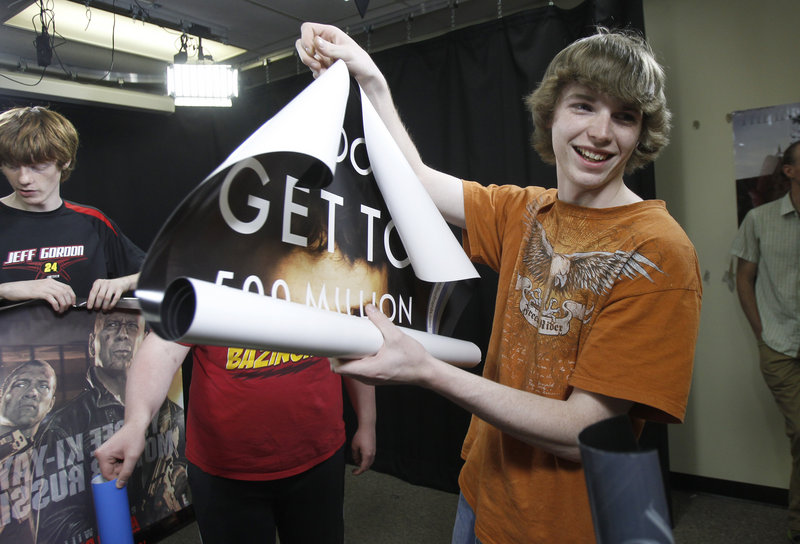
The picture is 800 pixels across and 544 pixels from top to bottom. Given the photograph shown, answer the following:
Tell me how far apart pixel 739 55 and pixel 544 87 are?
8.06 ft

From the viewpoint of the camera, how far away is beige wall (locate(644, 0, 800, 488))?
280cm

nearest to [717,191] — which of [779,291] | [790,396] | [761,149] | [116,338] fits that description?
[761,149]

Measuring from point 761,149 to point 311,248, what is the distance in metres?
2.99

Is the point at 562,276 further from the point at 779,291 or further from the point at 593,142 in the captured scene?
the point at 779,291

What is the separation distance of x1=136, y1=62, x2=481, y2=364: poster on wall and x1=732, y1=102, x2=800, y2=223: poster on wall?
2.62m

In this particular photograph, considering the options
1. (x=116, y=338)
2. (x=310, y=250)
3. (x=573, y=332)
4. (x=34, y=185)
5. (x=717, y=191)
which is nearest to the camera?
(x=310, y=250)

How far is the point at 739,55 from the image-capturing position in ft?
9.25

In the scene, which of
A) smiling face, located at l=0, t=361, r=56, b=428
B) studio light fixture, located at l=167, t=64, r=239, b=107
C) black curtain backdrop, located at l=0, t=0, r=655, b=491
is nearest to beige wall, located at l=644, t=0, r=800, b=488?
black curtain backdrop, located at l=0, t=0, r=655, b=491

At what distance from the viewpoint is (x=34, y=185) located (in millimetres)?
1938

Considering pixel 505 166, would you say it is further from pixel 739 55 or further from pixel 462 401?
pixel 462 401

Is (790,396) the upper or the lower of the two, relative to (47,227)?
lower

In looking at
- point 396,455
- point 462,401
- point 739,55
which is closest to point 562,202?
point 462,401

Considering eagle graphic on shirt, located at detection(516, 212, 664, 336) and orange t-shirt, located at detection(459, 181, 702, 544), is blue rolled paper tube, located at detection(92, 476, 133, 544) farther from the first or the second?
eagle graphic on shirt, located at detection(516, 212, 664, 336)

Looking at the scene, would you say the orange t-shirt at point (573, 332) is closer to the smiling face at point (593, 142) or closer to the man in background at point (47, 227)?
the smiling face at point (593, 142)
